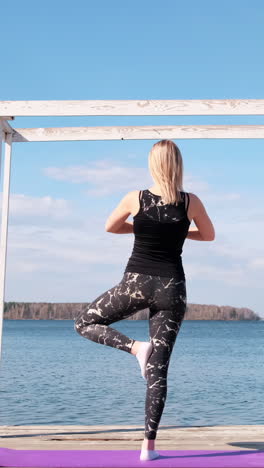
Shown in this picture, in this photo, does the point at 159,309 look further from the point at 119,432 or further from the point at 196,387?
the point at 196,387

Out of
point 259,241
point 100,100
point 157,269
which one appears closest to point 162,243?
point 157,269

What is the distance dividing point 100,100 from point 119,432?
6.92 feet

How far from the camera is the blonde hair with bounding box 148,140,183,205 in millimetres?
2711

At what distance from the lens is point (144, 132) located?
414 cm

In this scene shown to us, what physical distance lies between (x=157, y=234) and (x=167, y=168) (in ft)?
0.98

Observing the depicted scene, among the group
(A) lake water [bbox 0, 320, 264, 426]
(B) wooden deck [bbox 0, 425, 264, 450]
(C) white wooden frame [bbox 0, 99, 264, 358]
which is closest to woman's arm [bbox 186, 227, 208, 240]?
(C) white wooden frame [bbox 0, 99, 264, 358]

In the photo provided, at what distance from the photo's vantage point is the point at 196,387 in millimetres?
20016

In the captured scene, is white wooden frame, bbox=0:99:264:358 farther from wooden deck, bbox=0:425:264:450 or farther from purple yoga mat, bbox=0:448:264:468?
purple yoga mat, bbox=0:448:264:468

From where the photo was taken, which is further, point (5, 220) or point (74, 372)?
point (74, 372)

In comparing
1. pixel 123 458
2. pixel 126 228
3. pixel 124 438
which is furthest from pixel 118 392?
pixel 126 228

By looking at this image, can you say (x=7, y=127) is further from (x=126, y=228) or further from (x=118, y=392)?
(x=118, y=392)

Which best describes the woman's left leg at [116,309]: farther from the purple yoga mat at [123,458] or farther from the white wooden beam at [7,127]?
the white wooden beam at [7,127]

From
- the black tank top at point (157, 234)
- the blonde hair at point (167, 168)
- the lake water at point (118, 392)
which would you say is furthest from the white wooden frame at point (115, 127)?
the lake water at point (118, 392)

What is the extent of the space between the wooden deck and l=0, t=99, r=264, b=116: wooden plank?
1.79 meters
